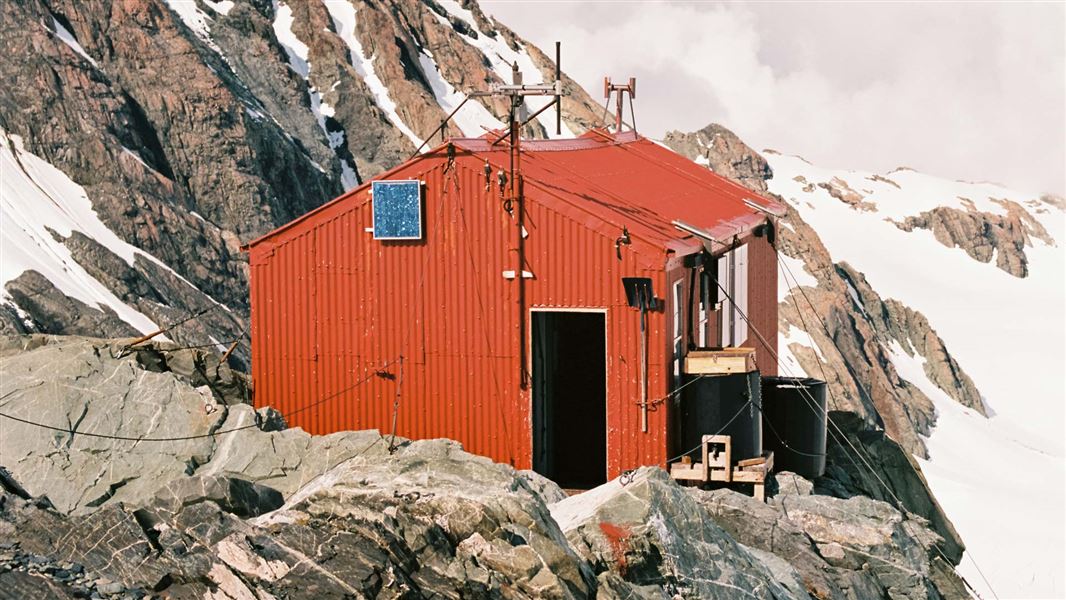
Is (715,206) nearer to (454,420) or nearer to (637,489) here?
(454,420)

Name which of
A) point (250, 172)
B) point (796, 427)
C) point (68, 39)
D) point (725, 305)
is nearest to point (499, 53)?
point (250, 172)

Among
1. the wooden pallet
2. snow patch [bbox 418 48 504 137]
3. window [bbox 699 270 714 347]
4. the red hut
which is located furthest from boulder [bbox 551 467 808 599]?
snow patch [bbox 418 48 504 137]

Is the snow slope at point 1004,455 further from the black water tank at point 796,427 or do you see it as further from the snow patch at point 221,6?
the snow patch at point 221,6

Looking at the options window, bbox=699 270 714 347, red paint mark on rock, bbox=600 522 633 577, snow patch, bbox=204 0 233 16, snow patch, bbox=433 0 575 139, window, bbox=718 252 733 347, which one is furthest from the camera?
snow patch, bbox=433 0 575 139

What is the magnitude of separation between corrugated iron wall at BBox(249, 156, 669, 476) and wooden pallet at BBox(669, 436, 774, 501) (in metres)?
0.53

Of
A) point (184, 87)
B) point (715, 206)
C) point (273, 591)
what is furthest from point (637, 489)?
point (184, 87)

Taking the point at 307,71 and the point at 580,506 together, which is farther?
the point at 307,71

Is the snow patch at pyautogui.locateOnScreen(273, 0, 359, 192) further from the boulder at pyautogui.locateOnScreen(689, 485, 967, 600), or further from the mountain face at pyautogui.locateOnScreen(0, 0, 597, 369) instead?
the boulder at pyautogui.locateOnScreen(689, 485, 967, 600)

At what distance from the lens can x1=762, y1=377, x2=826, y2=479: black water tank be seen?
23.9 m

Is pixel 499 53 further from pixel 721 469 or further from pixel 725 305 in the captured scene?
pixel 721 469

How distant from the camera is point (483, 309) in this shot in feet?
75.0

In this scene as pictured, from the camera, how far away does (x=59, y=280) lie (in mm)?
51688

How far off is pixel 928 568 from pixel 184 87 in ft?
204

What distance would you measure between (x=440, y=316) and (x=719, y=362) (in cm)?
483
